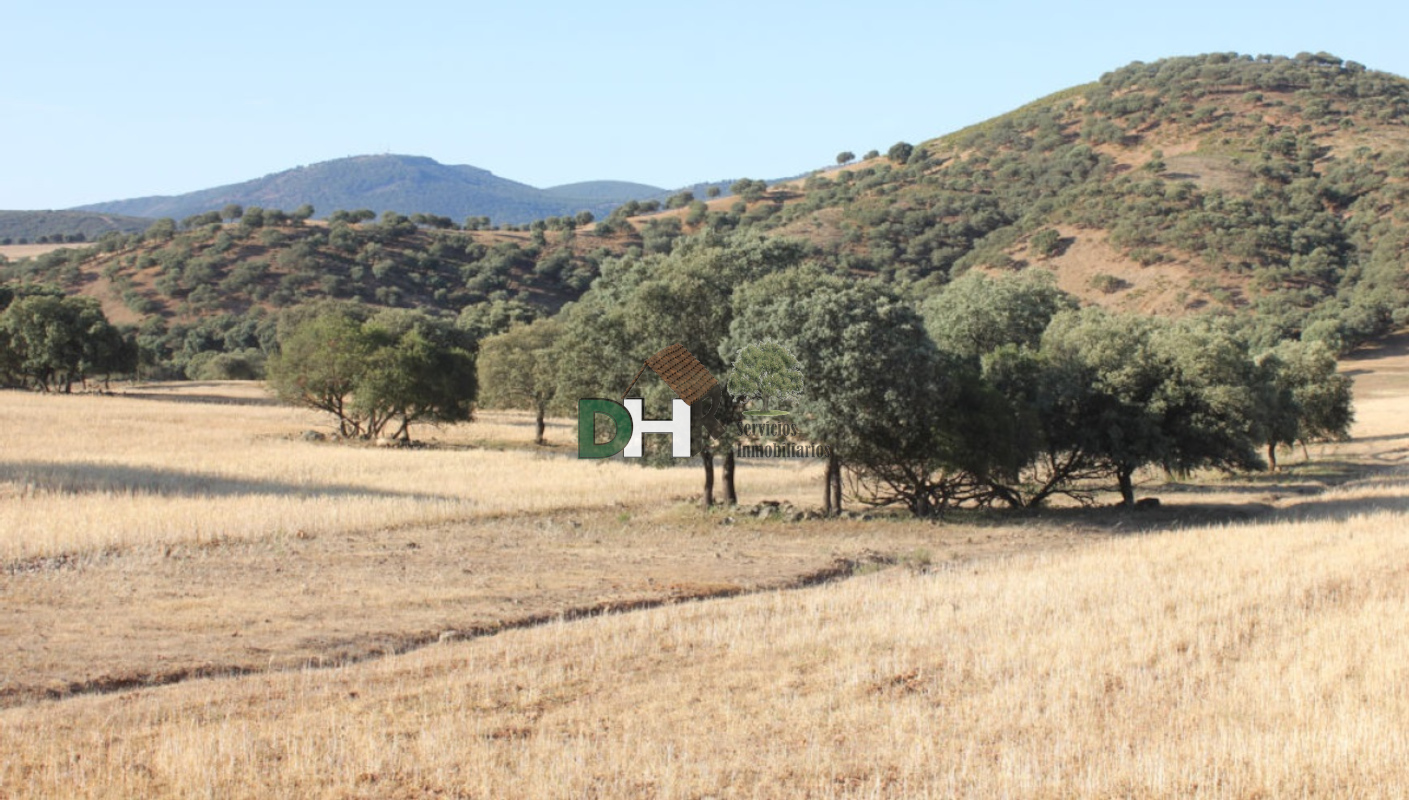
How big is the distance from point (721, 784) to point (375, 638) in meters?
7.28

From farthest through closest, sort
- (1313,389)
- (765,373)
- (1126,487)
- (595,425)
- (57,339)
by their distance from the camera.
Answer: (57,339), (1313,389), (595,425), (1126,487), (765,373)

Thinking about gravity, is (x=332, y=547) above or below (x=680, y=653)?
above

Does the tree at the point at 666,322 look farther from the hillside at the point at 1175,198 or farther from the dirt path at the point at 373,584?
the hillside at the point at 1175,198

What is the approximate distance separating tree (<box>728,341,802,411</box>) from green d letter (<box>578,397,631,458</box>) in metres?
3.47

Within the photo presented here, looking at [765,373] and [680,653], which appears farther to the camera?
[765,373]

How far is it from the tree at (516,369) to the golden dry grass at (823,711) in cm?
3946

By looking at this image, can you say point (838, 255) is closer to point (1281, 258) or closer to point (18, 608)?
point (1281, 258)

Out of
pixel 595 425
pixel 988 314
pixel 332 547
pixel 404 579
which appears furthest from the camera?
pixel 988 314

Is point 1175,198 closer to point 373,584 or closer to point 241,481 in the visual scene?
point 241,481

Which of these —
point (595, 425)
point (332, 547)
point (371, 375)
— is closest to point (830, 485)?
point (595, 425)

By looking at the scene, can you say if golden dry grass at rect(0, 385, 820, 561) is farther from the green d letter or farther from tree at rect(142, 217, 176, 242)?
tree at rect(142, 217, 176, 242)

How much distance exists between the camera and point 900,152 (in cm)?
16838
